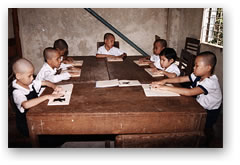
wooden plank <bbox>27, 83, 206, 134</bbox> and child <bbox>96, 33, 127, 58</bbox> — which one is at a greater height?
child <bbox>96, 33, 127, 58</bbox>

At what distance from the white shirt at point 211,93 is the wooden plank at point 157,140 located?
0.59 meters

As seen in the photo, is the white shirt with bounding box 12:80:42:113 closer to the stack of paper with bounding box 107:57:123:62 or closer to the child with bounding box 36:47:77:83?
the child with bounding box 36:47:77:83

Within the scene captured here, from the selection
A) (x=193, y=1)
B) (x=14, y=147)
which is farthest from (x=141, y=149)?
(x=193, y=1)

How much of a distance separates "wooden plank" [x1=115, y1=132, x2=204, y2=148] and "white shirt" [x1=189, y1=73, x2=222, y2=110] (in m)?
0.59

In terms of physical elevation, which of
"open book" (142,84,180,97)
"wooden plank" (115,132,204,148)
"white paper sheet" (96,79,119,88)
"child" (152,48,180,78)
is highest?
"child" (152,48,180,78)

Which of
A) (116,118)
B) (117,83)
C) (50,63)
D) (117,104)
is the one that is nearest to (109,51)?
(50,63)

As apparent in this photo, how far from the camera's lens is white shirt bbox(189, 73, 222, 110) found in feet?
4.95

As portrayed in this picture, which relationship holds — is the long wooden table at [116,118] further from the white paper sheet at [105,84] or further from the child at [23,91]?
the white paper sheet at [105,84]

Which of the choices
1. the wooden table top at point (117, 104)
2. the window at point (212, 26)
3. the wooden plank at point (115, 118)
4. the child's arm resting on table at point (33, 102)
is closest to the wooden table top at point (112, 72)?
the wooden table top at point (117, 104)

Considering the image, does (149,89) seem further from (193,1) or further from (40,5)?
(40,5)

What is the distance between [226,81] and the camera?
4.24ft

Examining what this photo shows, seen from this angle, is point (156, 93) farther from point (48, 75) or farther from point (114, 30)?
point (114, 30)

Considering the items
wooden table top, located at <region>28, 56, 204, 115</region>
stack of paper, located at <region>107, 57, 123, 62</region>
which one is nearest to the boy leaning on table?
wooden table top, located at <region>28, 56, 204, 115</region>

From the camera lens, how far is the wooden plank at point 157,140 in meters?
0.98
